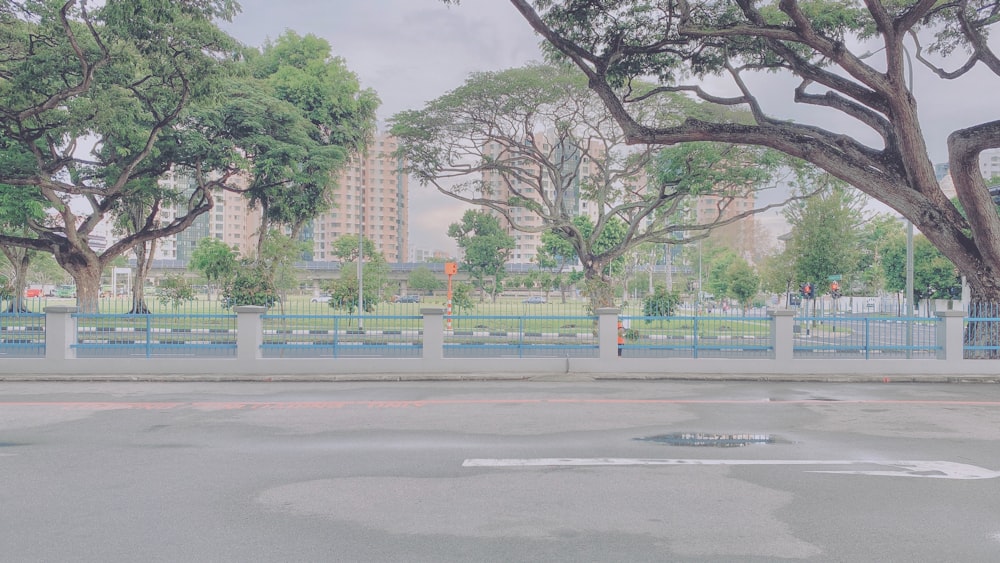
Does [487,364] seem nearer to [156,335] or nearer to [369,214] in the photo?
[156,335]

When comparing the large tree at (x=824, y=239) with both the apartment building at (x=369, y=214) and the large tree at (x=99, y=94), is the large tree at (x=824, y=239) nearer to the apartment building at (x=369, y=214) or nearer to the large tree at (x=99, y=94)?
the large tree at (x=99, y=94)

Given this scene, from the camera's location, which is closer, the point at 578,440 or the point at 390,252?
the point at 578,440

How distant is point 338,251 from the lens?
281 feet

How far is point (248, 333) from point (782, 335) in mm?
11899

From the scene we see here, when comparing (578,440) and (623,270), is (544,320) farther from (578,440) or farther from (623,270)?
(623,270)

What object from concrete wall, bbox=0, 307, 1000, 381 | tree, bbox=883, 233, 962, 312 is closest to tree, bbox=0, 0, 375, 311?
concrete wall, bbox=0, 307, 1000, 381

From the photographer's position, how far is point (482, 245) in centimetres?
7794

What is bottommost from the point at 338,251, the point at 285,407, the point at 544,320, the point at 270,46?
the point at 285,407

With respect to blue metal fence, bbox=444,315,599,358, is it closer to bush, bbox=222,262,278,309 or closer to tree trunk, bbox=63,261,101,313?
bush, bbox=222,262,278,309

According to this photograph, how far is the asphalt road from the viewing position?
473 centimetres

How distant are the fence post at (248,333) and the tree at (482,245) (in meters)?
62.1

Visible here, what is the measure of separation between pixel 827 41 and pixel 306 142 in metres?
21.0

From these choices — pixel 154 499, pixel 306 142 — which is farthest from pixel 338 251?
pixel 154 499

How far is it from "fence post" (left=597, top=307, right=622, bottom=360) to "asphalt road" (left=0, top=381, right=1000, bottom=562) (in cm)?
363
